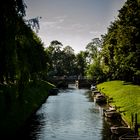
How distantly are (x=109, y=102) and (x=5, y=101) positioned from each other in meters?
30.3

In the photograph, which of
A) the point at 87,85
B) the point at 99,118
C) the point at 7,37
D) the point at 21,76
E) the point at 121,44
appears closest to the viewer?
the point at 7,37

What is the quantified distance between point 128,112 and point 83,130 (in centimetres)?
941

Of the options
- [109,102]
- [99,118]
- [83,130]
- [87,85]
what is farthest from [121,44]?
[87,85]

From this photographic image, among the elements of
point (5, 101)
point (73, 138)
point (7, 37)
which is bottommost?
point (73, 138)

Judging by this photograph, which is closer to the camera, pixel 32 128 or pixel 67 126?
pixel 32 128

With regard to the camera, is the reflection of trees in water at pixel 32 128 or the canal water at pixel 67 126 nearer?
the reflection of trees in water at pixel 32 128

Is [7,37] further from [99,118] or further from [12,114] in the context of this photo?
[99,118]

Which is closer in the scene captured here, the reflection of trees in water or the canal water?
the reflection of trees in water

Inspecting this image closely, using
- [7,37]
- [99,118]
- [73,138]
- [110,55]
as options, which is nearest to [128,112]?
[99,118]

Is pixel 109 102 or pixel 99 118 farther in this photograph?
pixel 109 102

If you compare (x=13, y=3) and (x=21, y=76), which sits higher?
(x=13, y=3)

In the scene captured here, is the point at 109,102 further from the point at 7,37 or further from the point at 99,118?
the point at 7,37

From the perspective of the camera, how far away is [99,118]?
57.2 m

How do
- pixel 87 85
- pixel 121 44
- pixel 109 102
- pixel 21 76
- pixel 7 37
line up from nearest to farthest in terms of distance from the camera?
1. pixel 7 37
2. pixel 21 76
3. pixel 109 102
4. pixel 121 44
5. pixel 87 85
